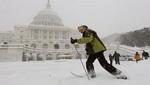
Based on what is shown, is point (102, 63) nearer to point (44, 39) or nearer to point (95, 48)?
point (95, 48)

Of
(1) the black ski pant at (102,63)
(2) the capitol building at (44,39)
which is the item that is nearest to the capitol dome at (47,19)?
(2) the capitol building at (44,39)

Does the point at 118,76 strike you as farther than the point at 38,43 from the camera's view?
No

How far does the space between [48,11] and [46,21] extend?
33.7 ft

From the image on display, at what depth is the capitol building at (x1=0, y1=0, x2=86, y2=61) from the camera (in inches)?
1634

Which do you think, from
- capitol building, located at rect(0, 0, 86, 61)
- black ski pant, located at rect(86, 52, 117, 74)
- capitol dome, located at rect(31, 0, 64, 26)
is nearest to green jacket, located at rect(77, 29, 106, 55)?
black ski pant, located at rect(86, 52, 117, 74)

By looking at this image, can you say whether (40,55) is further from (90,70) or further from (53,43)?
(90,70)

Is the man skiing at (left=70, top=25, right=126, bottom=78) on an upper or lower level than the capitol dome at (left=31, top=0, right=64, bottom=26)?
lower

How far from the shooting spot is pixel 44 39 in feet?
188

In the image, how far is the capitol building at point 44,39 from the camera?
4151 cm

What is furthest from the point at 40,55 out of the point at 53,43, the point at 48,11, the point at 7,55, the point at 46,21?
the point at 48,11

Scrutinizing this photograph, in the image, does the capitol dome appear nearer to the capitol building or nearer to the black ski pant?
the capitol building

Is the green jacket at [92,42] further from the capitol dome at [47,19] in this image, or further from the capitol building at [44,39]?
the capitol dome at [47,19]

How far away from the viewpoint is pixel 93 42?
186 inches

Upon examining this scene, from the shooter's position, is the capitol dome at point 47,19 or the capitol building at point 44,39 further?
the capitol dome at point 47,19
